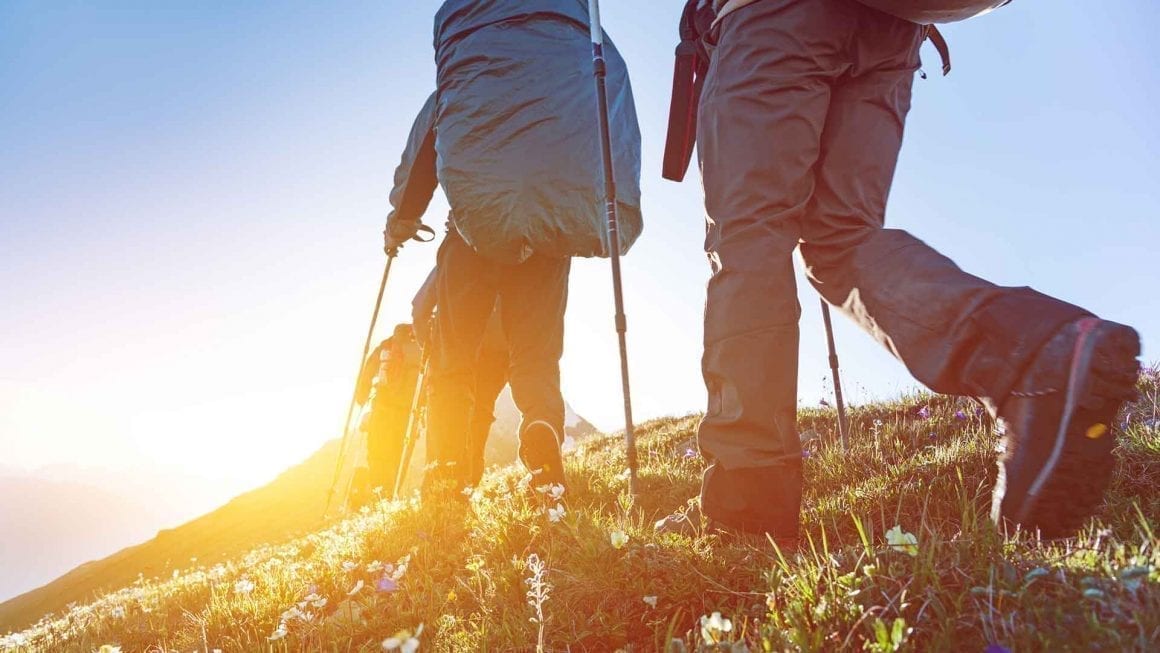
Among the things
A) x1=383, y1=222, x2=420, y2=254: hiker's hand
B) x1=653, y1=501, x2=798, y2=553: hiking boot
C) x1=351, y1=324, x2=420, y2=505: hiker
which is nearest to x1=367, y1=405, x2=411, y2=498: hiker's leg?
x1=351, y1=324, x2=420, y2=505: hiker

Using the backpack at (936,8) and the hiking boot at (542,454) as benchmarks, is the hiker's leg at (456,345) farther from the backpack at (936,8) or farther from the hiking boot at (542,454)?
the backpack at (936,8)

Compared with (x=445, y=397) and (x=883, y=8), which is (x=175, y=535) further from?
(x=883, y=8)

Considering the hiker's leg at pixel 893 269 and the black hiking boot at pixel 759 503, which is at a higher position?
the hiker's leg at pixel 893 269

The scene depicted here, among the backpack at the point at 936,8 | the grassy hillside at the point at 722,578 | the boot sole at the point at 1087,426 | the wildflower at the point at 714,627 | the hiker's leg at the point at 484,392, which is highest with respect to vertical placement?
the backpack at the point at 936,8

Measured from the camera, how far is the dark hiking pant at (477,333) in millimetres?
4629

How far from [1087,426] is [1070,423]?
0.04m

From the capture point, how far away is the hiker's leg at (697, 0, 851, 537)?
96.0 inches

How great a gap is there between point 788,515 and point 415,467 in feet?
85.5

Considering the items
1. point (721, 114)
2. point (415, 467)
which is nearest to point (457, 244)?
point (721, 114)

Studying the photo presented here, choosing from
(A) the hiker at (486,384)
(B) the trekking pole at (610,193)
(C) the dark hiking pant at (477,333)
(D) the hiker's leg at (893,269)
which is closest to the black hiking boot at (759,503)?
(D) the hiker's leg at (893,269)

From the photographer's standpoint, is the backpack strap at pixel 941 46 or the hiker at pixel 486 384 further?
the hiker at pixel 486 384

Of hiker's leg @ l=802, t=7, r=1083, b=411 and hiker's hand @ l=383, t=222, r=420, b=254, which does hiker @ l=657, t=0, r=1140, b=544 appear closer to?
hiker's leg @ l=802, t=7, r=1083, b=411

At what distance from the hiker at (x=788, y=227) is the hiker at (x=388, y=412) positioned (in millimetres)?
7492

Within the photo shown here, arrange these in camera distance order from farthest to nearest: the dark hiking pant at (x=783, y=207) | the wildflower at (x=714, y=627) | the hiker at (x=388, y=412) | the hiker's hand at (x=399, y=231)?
the hiker at (x=388, y=412) < the hiker's hand at (x=399, y=231) < the dark hiking pant at (x=783, y=207) < the wildflower at (x=714, y=627)
